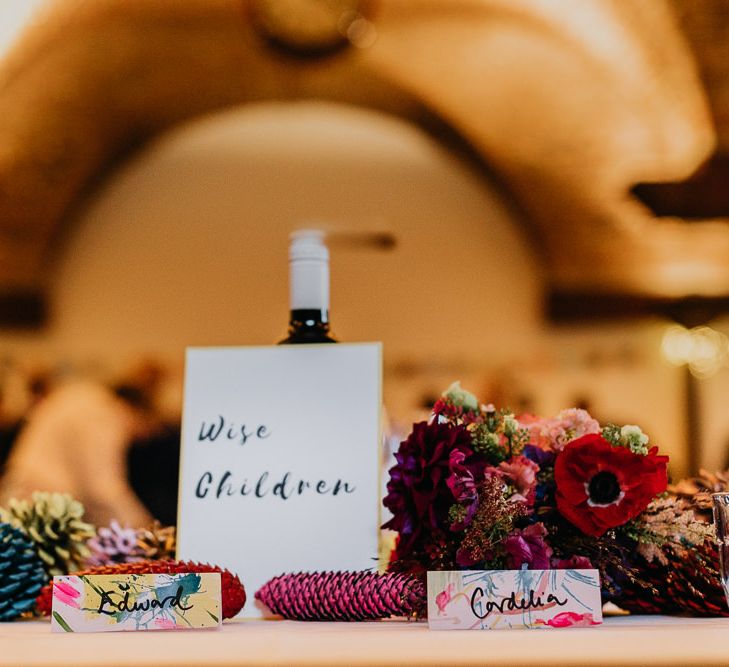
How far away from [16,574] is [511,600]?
1.20 feet

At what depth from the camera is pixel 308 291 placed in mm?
679

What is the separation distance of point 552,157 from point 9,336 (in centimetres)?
113

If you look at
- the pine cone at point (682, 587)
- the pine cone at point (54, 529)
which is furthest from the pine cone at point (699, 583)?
the pine cone at point (54, 529)

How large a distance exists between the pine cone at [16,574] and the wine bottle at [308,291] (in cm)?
25

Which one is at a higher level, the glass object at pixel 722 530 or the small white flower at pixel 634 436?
the small white flower at pixel 634 436

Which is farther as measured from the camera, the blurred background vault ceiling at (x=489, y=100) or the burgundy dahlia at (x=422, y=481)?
the blurred background vault ceiling at (x=489, y=100)

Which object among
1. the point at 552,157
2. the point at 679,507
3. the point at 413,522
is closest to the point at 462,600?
the point at 413,522

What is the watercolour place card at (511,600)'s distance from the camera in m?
0.52

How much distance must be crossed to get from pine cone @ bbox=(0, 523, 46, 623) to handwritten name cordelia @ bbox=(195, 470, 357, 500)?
14 cm

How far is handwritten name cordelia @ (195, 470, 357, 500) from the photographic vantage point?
65cm

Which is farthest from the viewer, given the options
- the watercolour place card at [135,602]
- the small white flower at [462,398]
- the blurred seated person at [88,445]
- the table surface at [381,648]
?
the blurred seated person at [88,445]

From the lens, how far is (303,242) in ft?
2.22

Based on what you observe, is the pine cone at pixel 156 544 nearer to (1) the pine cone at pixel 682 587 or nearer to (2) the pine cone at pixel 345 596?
(2) the pine cone at pixel 345 596

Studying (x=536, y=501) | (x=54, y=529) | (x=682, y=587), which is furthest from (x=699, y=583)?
(x=54, y=529)
